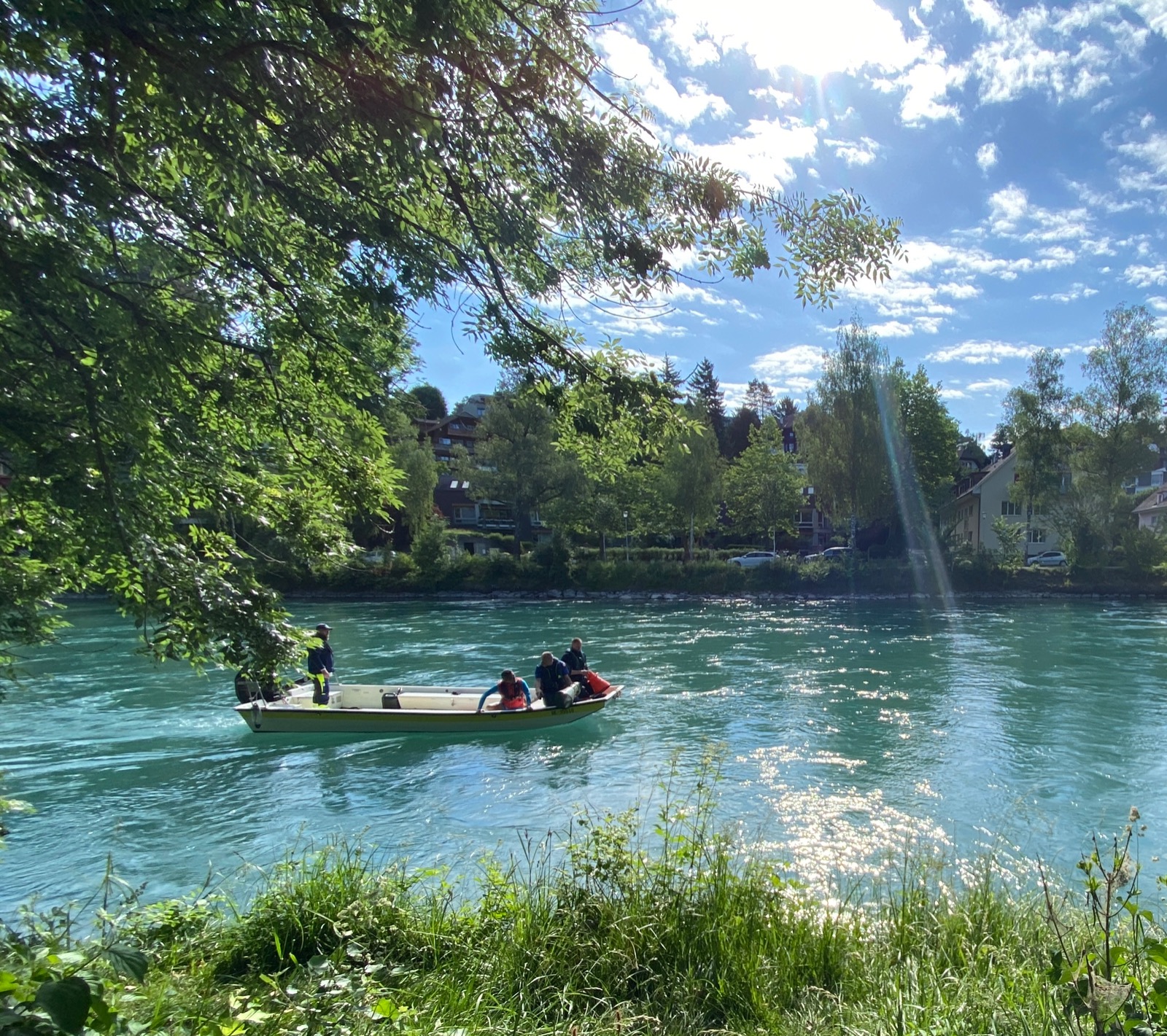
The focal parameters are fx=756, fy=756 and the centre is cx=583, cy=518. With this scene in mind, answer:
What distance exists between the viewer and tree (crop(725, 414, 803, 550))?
174 ft

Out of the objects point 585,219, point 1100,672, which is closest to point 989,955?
point 585,219

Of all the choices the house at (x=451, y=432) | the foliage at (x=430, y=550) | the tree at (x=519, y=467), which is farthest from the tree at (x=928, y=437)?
the house at (x=451, y=432)

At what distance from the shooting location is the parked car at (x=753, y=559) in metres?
45.5

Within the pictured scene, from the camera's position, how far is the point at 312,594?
42.3 meters

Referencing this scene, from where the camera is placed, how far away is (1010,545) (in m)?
45.8

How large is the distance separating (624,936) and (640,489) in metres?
44.9

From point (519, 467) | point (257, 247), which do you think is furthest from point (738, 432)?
point (257, 247)

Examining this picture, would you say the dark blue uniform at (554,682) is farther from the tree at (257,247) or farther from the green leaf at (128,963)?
the green leaf at (128,963)

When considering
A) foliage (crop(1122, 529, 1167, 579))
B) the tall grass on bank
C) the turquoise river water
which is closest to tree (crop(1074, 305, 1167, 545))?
foliage (crop(1122, 529, 1167, 579))

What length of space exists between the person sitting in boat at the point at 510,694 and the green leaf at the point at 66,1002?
1196cm

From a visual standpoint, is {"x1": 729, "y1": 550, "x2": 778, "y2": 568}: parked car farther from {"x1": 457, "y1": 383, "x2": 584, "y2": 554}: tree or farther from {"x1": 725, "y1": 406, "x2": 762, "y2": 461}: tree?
{"x1": 725, "y1": 406, "x2": 762, "y2": 461}: tree

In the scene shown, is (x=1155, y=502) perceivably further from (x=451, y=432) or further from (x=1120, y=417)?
(x=451, y=432)

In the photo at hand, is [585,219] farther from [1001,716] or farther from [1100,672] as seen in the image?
[1100,672]

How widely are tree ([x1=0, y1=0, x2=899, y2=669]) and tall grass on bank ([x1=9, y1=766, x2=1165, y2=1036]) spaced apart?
1663 mm
